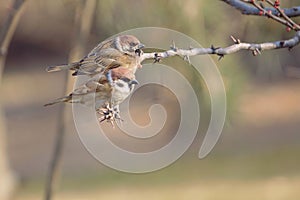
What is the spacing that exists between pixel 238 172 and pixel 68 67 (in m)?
8.15

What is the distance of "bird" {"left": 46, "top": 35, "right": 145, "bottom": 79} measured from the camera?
68.8 inches

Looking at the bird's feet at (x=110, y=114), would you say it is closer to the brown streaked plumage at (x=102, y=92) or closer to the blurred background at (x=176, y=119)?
the brown streaked plumage at (x=102, y=92)

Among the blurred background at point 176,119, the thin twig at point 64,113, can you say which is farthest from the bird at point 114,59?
the thin twig at point 64,113

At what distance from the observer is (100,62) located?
1.77 meters

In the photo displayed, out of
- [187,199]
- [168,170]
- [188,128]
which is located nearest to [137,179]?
[168,170]

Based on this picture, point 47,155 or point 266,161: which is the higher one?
point 47,155

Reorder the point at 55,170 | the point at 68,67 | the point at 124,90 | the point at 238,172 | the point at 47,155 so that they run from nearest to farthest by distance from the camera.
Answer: the point at 124,90 < the point at 68,67 < the point at 55,170 < the point at 238,172 < the point at 47,155

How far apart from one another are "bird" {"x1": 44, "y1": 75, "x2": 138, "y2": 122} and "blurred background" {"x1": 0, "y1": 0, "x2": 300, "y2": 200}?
152cm

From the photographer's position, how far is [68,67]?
185cm

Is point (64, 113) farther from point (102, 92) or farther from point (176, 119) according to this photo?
point (176, 119)

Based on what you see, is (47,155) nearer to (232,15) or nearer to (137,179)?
(137,179)

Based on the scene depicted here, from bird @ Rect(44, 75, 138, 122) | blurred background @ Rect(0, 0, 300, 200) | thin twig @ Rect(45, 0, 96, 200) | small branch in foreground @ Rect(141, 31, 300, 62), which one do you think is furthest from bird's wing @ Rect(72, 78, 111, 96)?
thin twig @ Rect(45, 0, 96, 200)

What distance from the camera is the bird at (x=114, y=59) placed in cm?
175

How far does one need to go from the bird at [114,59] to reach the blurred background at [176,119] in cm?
145
